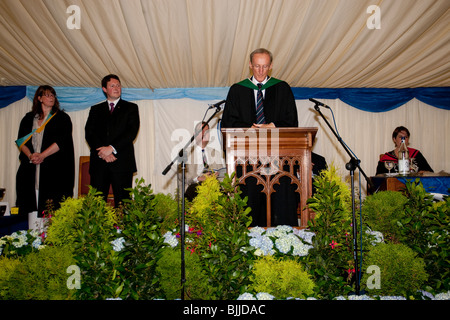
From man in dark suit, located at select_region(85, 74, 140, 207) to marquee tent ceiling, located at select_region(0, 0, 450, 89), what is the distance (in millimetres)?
1274

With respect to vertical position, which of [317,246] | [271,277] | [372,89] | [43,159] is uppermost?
[372,89]

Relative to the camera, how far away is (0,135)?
666cm

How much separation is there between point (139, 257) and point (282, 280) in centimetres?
85

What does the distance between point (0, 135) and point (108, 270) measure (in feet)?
21.6

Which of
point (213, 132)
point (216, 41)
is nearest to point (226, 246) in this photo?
point (216, 41)

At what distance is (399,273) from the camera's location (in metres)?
1.81

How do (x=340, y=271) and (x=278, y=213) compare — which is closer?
(x=340, y=271)

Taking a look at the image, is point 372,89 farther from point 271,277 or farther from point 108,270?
point 108,270

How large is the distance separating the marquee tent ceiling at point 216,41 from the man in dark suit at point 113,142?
1274mm

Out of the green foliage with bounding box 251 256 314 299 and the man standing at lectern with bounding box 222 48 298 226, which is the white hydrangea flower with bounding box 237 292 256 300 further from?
the man standing at lectern with bounding box 222 48 298 226

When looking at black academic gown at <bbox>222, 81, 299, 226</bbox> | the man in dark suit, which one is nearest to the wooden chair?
the man in dark suit

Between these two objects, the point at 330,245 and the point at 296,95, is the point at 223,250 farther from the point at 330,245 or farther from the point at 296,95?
the point at 296,95

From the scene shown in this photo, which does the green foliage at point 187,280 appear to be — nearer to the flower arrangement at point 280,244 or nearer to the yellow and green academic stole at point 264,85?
the flower arrangement at point 280,244
